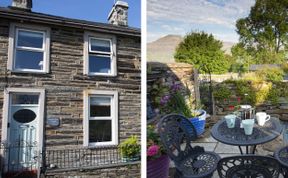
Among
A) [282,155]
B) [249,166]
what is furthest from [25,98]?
[282,155]

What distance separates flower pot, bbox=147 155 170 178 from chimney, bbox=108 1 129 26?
0.75 metres

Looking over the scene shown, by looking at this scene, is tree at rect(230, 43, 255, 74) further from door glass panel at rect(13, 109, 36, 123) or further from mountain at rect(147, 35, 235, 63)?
door glass panel at rect(13, 109, 36, 123)

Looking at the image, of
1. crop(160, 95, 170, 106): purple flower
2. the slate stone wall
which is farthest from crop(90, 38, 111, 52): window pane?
crop(160, 95, 170, 106): purple flower

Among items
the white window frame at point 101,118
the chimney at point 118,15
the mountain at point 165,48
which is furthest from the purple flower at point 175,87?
the white window frame at point 101,118

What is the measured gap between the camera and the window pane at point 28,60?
1131 mm

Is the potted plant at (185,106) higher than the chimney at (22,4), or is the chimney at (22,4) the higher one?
the chimney at (22,4)

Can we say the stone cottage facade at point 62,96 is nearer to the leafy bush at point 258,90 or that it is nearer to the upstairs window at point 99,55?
the upstairs window at point 99,55

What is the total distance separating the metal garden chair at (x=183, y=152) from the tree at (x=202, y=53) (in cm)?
55

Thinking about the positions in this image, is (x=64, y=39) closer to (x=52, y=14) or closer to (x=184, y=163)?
(x=52, y=14)

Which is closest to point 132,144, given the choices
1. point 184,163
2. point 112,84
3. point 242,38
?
point 112,84

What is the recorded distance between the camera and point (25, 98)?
1.09 metres

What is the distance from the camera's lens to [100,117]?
1.22 m

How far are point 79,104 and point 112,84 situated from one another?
0.18 m

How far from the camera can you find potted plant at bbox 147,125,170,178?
143cm
